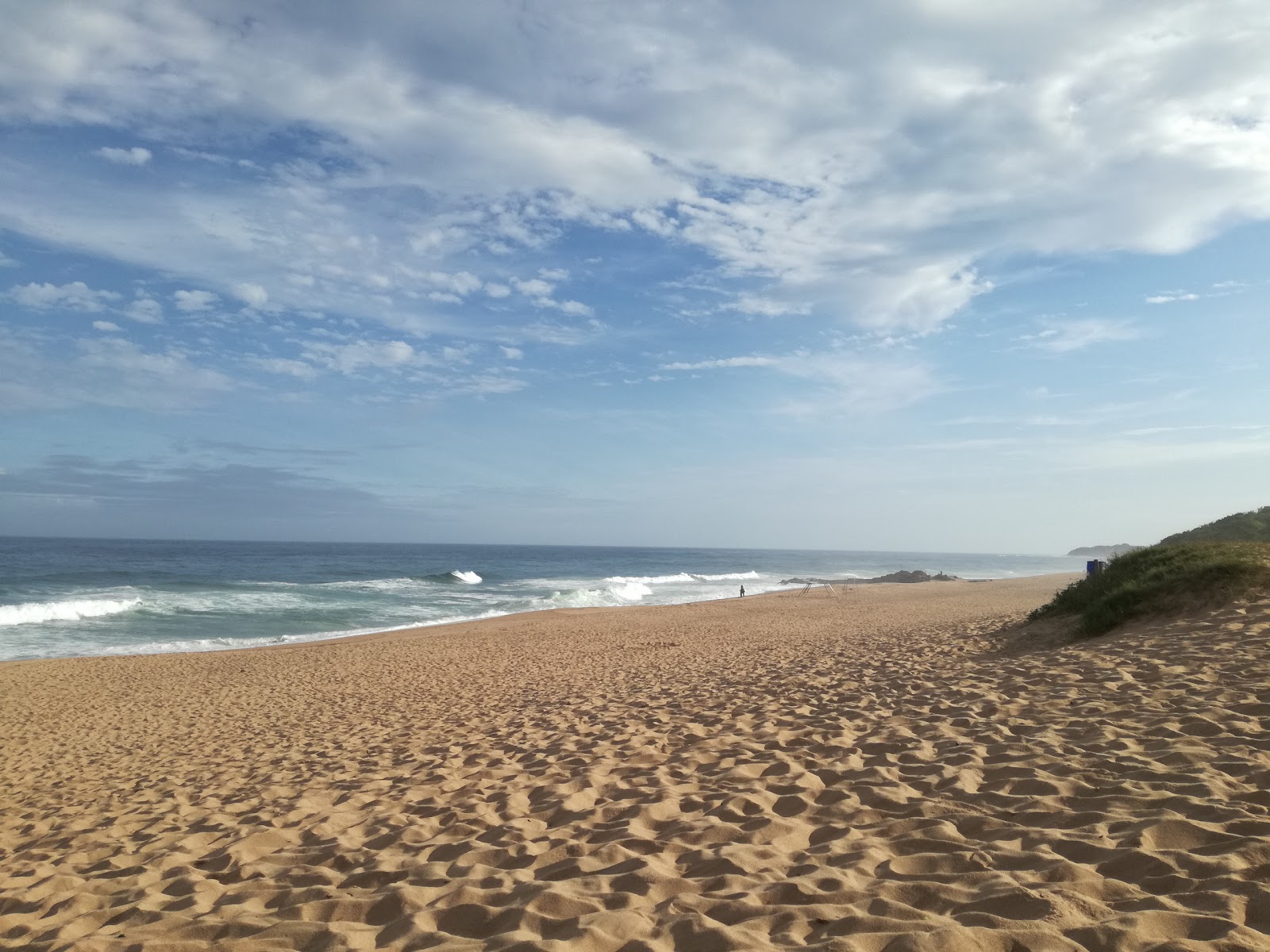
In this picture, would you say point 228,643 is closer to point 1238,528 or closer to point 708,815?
point 708,815

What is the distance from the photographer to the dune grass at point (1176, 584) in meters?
10.4

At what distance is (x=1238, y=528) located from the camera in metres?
28.5

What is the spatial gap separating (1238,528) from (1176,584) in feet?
74.8

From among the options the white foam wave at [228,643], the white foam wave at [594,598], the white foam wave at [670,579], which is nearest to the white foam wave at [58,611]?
the white foam wave at [228,643]

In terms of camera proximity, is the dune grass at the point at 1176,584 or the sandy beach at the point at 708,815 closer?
the sandy beach at the point at 708,815

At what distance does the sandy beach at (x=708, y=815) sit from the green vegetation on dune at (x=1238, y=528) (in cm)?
2176

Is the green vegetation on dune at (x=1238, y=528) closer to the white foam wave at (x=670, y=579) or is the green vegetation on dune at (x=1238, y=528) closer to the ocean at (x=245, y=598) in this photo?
the ocean at (x=245, y=598)

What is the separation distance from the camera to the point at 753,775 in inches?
213

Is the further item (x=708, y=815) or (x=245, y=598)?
(x=245, y=598)

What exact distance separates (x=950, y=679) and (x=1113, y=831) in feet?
15.8

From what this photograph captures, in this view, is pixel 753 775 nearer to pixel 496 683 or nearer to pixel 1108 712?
pixel 1108 712

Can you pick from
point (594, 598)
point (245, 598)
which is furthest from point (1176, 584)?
point (245, 598)

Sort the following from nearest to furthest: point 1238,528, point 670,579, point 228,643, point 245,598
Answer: point 228,643
point 1238,528
point 245,598
point 670,579

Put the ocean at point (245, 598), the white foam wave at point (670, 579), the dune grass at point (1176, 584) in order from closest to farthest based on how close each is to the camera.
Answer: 1. the dune grass at point (1176, 584)
2. the ocean at point (245, 598)
3. the white foam wave at point (670, 579)
